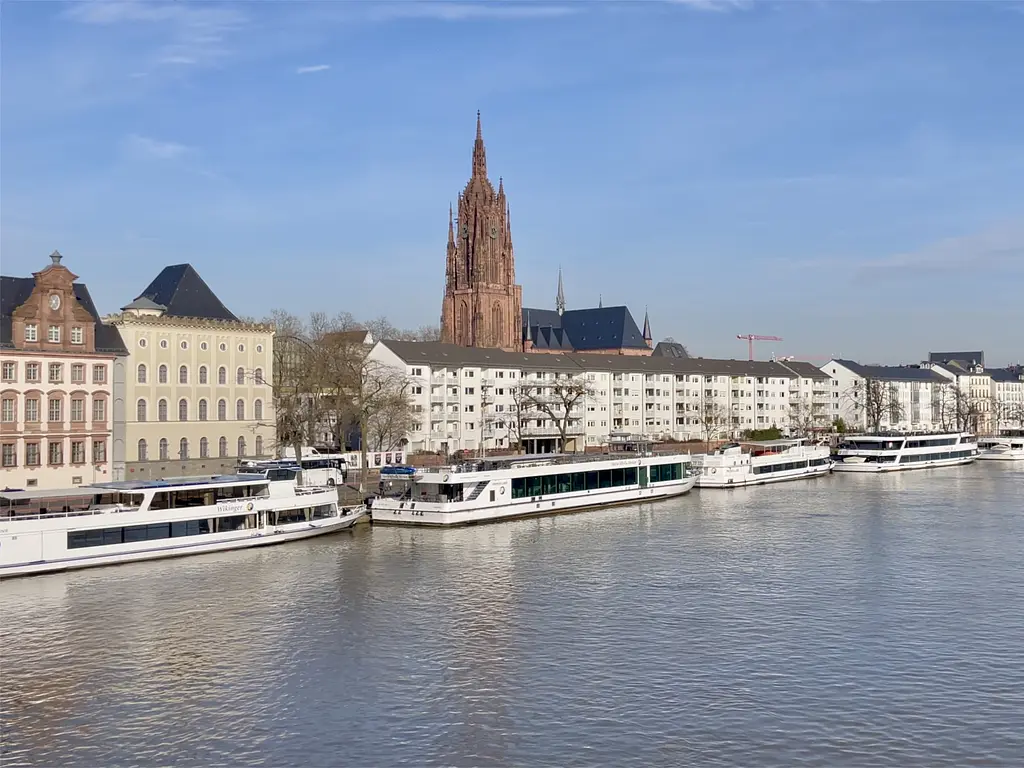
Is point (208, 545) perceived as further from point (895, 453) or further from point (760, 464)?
point (895, 453)

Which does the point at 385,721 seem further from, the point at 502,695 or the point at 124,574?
the point at 124,574

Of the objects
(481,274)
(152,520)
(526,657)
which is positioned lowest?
(526,657)

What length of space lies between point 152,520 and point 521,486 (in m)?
25.4

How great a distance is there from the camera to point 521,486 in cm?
6788

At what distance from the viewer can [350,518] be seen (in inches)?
2365

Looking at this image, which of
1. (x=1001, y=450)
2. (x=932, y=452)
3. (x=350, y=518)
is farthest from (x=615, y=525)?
(x=1001, y=450)

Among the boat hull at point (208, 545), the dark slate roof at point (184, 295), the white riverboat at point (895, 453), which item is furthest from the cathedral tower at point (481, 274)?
the boat hull at point (208, 545)

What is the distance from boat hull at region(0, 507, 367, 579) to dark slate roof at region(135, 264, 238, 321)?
3301 centimetres

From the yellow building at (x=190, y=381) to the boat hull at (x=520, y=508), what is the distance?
79.4 ft

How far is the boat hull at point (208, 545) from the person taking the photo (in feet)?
151

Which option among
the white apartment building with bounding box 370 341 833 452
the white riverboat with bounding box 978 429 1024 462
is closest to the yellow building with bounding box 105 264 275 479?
the white apartment building with bounding box 370 341 833 452

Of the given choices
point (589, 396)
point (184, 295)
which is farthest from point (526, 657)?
point (589, 396)

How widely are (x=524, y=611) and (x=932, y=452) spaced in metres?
94.2

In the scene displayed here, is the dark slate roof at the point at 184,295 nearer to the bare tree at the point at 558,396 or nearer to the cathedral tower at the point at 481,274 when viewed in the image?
the bare tree at the point at 558,396
